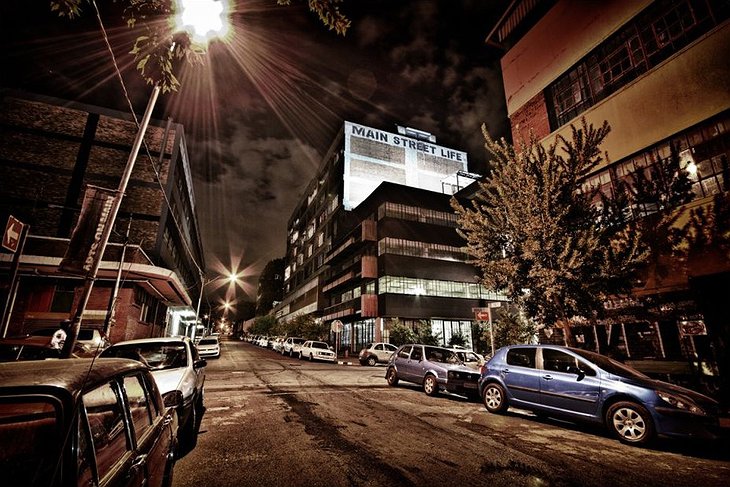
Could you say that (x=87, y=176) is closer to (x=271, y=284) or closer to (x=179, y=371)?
(x=179, y=371)

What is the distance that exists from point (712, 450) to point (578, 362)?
7.01 ft

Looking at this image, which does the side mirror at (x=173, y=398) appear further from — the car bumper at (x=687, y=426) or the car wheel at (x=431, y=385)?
the car wheel at (x=431, y=385)

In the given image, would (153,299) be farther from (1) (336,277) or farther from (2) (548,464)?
(2) (548,464)

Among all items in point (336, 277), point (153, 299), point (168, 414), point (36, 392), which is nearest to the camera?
point (36, 392)

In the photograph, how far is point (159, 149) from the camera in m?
29.2

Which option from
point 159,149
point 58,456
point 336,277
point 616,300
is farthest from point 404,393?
point 336,277

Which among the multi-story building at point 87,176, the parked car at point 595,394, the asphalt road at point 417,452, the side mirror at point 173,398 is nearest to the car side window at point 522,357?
the parked car at point 595,394

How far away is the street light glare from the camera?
16.3ft

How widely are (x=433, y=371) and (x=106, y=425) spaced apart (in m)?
9.97

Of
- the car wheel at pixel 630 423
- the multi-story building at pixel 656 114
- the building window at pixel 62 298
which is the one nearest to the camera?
the car wheel at pixel 630 423

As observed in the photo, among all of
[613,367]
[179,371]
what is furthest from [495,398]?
[179,371]

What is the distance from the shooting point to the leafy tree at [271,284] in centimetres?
11988

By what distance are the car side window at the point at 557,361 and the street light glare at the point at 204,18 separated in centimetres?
877

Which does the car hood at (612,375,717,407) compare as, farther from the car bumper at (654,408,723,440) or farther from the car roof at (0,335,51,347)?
the car roof at (0,335,51,347)
